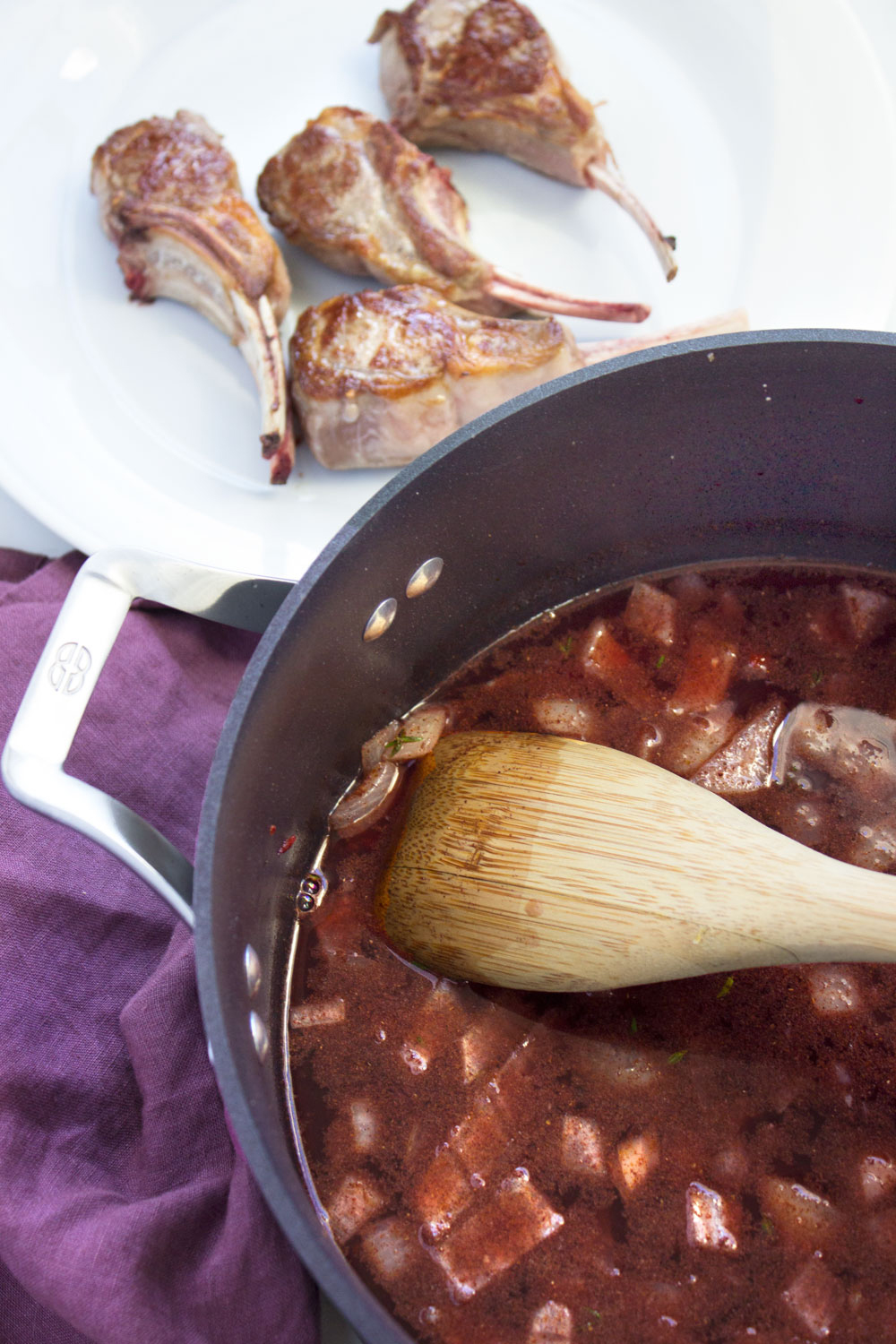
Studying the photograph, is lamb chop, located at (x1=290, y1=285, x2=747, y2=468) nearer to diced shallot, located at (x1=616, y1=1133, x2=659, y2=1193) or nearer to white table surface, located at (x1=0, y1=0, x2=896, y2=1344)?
white table surface, located at (x1=0, y1=0, x2=896, y2=1344)

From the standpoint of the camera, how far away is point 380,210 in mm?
1630

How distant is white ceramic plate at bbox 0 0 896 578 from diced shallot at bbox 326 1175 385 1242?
0.83m

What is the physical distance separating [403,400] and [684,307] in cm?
Result: 50

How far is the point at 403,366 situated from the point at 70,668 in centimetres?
74

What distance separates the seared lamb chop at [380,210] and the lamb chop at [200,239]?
0.25 feet

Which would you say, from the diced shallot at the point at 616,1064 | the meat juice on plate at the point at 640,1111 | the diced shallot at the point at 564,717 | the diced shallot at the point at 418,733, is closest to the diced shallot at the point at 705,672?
the meat juice on plate at the point at 640,1111

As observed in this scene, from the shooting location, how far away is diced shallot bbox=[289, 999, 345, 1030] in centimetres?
118

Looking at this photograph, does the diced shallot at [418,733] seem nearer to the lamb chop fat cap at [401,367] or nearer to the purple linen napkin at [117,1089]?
the purple linen napkin at [117,1089]

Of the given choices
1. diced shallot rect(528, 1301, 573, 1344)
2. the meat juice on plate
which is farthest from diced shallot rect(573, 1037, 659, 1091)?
diced shallot rect(528, 1301, 573, 1344)

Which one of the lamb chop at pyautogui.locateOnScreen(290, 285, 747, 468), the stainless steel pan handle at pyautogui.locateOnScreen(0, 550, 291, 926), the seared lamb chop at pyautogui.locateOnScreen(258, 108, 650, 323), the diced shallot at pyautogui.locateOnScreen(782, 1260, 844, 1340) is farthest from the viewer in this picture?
the seared lamb chop at pyautogui.locateOnScreen(258, 108, 650, 323)

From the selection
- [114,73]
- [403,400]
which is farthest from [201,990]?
[114,73]

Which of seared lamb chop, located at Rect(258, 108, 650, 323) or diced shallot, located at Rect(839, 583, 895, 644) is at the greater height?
seared lamb chop, located at Rect(258, 108, 650, 323)

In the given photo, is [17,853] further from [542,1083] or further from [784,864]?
[784,864]

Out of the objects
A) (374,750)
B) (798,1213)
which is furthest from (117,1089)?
(798,1213)
